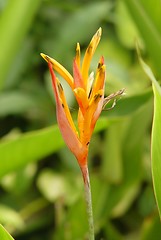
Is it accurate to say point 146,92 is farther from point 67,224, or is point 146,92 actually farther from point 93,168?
point 93,168

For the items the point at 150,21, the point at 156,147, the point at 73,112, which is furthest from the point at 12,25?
the point at 156,147

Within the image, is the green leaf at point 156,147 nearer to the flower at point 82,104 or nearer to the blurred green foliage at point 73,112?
the flower at point 82,104

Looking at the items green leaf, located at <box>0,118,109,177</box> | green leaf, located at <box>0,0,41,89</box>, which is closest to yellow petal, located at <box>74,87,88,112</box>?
green leaf, located at <box>0,118,109,177</box>

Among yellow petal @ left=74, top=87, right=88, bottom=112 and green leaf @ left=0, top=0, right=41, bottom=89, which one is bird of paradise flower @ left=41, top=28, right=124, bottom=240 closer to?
yellow petal @ left=74, top=87, right=88, bottom=112

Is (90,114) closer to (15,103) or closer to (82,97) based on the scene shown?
(82,97)

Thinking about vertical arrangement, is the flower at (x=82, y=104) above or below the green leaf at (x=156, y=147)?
above

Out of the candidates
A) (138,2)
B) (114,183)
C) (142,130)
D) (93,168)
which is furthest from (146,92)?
(93,168)

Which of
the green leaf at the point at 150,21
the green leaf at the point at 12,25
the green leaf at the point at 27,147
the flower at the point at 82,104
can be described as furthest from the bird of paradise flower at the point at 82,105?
the green leaf at the point at 12,25

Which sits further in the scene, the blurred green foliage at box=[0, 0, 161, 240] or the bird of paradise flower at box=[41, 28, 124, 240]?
the blurred green foliage at box=[0, 0, 161, 240]
